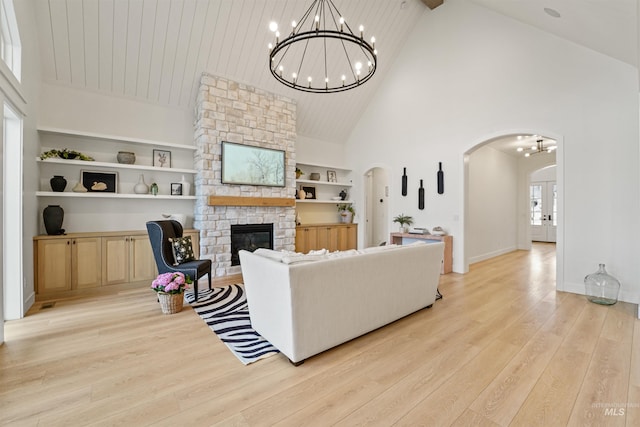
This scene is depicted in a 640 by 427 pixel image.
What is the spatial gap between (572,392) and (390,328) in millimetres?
1422

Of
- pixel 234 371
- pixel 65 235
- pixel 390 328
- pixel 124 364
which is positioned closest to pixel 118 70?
pixel 65 235

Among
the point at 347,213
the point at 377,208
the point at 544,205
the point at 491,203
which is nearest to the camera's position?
the point at 491,203

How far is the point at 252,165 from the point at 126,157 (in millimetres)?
2066

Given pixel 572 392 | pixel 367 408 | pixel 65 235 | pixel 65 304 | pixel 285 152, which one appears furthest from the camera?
pixel 285 152

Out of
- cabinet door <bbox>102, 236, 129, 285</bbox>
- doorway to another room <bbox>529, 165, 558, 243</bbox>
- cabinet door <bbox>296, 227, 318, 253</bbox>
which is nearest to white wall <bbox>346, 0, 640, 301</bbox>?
cabinet door <bbox>296, 227, 318, 253</bbox>

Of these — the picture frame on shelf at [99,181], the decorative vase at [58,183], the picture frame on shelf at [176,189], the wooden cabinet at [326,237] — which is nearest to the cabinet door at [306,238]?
the wooden cabinet at [326,237]

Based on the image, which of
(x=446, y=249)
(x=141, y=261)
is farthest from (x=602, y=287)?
(x=141, y=261)

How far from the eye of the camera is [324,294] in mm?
2311

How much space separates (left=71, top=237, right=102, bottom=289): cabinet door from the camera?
155 inches

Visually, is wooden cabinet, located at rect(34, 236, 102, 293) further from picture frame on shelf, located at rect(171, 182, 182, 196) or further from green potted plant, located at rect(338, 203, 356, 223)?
green potted plant, located at rect(338, 203, 356, 223)

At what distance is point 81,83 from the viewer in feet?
14.4

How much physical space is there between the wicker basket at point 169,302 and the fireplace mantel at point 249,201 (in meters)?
1.95

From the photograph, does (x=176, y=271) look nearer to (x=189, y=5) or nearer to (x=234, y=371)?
(x=234, y=371)

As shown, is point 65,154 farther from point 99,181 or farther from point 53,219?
point 53,219
